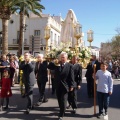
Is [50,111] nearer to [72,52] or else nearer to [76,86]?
[76,86]

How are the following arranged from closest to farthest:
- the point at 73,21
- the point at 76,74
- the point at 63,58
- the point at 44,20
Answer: the point at 63,58
the point at 76,74
the point at 73,21
the point at 44,20

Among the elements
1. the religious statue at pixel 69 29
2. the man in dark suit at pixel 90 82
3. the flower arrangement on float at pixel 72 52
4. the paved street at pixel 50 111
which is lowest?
the paved street at pixel 50 111

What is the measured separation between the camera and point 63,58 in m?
7.11

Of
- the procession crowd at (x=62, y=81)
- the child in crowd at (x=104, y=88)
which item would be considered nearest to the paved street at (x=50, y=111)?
the procession crowd at (x=62, y=81)

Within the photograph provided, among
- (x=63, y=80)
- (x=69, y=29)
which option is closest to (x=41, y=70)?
(x=63, y=80)

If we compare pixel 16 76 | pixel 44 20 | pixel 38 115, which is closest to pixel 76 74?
pixel 38 115

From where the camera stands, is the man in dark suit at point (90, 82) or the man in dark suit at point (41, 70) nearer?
the man in dark suit at point (41, 70)

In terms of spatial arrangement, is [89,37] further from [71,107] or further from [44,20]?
[44,20]

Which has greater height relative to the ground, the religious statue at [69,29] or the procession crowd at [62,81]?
the religious statue at [69,29]

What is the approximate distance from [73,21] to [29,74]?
34.1 ft

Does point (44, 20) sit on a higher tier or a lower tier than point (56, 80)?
higher

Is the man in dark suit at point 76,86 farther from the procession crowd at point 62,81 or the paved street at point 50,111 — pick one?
the paved street at point 50,111

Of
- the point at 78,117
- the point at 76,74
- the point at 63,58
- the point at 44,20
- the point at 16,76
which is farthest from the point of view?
the point at 44,20

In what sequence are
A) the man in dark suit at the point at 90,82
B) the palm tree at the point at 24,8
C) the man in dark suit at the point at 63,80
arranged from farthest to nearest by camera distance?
the palm tree at the point at 24,8 → the man in dark suit at the point at 90,82 → the man in dark suit at the point at 63,80
